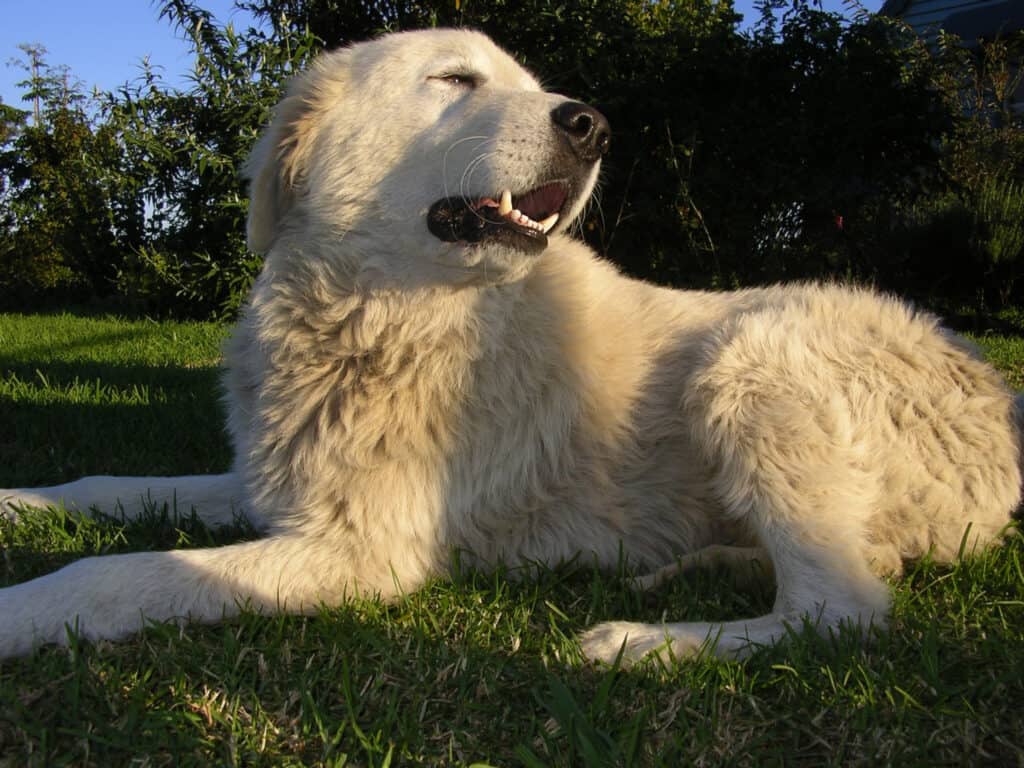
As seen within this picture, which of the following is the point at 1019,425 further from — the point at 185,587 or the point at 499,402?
the point at 185,587

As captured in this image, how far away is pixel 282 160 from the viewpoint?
8.42 ft

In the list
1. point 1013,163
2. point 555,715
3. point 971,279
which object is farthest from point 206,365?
point 1013,163

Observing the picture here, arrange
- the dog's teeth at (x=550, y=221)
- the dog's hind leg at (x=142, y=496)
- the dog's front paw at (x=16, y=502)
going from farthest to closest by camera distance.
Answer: the dog's hind leg at (x=142, y=496)
the dog's front paw at (x=16, y=502)
the dog's teeth at (x=550, y=221)

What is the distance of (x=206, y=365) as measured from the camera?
5.90m

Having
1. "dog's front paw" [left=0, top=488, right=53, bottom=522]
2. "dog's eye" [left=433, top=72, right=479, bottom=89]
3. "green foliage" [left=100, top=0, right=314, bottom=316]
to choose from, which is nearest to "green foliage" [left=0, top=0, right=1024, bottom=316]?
"green foliage" [left=100, top=0, right=314, bottom=316]

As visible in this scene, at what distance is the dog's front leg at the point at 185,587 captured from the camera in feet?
6.31

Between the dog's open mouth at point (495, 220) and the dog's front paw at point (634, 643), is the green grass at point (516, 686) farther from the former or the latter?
the dog's open mouth at point (495, 220)

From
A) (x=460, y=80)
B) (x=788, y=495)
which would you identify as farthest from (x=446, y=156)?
(x=788, y=495)

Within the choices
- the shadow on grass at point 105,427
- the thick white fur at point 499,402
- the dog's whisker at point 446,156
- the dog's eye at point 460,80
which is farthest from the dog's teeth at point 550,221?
the shadow on grass at point 105,427

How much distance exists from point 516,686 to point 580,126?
1.54 metres

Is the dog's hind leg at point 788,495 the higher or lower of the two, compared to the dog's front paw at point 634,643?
higher

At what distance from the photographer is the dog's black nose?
2.39m

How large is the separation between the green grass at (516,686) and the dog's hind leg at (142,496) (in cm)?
26

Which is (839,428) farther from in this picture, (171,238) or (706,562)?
(171,238)
